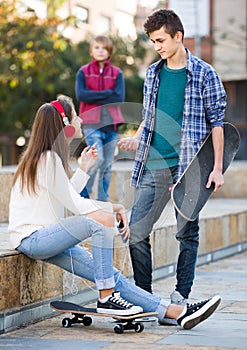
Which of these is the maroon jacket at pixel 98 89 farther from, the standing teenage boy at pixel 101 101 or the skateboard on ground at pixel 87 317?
the skateboard on ground at pixel 87 317

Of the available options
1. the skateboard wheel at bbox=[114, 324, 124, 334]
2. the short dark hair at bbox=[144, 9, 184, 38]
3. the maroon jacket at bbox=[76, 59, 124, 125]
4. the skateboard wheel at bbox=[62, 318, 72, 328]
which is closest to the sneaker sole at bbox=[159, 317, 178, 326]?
the skateboard wheel at bbox=[114, 324, 124, 334]

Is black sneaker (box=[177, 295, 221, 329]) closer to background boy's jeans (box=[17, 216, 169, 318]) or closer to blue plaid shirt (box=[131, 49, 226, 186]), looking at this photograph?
background boy's jeans (box=[17, 216, 169, 318])

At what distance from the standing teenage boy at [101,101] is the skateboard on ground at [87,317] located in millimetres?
3181

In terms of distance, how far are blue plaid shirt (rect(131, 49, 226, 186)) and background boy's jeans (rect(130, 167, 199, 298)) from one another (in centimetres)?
13

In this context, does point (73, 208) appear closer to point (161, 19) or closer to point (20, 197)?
point (20, 197)

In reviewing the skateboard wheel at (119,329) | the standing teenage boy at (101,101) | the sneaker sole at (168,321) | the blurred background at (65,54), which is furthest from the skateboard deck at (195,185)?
the blurred background at (65,54)

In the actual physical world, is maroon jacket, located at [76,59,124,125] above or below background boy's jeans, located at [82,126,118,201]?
above

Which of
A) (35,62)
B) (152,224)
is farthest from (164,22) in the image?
(35,62)

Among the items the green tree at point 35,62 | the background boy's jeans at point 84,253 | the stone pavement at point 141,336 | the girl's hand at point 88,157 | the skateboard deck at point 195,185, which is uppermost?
the green tree at point 35,62

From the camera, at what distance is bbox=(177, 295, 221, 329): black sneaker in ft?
16.9

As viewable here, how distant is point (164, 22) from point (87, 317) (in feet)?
5.89

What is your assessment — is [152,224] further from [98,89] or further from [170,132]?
[98,89]

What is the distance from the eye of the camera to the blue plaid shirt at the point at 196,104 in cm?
539

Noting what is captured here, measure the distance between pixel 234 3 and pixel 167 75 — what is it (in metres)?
19.9
